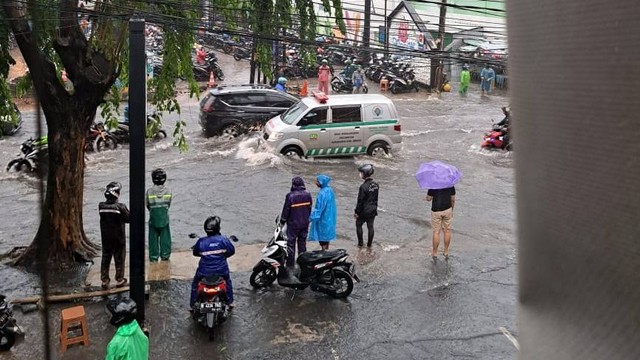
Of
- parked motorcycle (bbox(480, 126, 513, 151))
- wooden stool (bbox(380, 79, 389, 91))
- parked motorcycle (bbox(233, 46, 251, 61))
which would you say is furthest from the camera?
parked motorcycle (bbox(233, 46, 251, 61))

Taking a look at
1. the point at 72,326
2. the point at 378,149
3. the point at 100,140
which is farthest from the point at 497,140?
the point at 72,326

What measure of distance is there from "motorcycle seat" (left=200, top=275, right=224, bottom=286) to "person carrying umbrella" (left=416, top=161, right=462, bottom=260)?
325 centimetres

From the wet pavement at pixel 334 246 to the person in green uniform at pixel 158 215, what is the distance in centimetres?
34

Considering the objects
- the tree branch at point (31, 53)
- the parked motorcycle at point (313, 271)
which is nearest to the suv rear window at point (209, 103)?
the tree branch at point (31, 53)

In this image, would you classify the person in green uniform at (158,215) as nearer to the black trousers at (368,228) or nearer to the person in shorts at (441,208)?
the black trousers at (368,228)

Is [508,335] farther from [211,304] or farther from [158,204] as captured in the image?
[158,204]

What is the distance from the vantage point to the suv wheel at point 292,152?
1491 cm

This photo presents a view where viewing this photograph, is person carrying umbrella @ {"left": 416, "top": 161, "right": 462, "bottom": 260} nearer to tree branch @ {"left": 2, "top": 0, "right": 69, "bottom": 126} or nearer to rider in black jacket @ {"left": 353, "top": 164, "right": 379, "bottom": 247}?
rider in black jacket @ {"left": 353, "top": 164, "right": 379, "bottom": 247}

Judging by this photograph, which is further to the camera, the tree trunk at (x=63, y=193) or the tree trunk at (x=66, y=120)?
the tree trunk at (x=63, y=193)

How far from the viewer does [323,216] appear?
8.73 m

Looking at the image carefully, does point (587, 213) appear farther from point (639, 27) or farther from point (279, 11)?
point (279, 11)

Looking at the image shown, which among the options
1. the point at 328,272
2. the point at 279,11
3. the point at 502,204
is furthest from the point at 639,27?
the point at 502,204

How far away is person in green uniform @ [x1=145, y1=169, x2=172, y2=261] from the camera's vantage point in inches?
327

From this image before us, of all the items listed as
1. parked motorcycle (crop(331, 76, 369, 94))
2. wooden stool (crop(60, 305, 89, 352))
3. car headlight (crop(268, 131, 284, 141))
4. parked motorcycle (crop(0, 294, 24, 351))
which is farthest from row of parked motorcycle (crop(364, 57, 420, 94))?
parked motorcycle (crop(0, 294, 24, 351))
